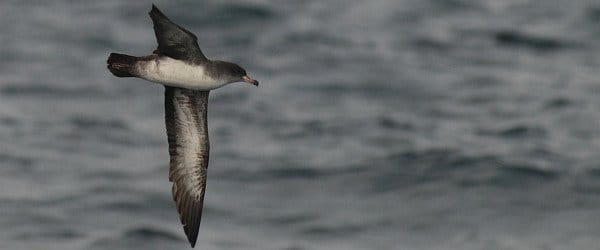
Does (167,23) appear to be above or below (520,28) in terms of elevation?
below

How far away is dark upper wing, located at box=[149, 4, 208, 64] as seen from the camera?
11453 millimetres

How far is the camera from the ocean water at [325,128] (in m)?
21.1

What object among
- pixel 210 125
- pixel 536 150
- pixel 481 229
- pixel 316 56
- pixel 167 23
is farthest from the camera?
pixel 316 56

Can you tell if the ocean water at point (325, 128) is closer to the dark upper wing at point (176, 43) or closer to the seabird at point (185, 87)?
the seabird at point (185, 87)

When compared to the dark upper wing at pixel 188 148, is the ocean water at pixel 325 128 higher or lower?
higher

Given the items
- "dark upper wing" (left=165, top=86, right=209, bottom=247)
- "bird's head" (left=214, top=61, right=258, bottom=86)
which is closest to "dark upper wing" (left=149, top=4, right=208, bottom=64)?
"bird's head" (left=214, top=61, right=258, bottom=86)

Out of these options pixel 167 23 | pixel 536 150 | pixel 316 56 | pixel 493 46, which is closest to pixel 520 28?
pixel 493 46

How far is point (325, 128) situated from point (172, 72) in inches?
531

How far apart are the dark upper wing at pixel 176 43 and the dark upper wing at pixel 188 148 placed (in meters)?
1.06

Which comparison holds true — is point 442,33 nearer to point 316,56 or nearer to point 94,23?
point 316,56

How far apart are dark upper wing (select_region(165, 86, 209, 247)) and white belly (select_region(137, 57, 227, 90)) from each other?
100 cm

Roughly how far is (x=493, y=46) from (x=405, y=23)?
7.61 ft

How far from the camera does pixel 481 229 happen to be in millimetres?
21062

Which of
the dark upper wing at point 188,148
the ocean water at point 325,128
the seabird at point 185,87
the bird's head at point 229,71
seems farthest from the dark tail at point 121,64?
the ocean water at point 325,128
